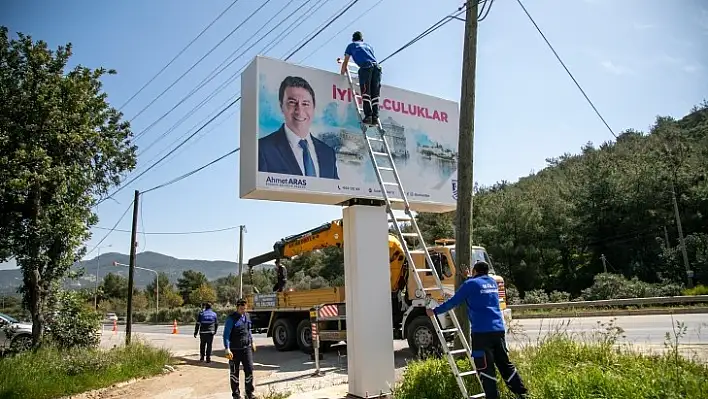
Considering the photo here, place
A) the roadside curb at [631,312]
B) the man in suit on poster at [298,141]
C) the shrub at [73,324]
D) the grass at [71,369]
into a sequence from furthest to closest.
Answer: the roadside curb at [631,312] < the shrub at [73,324] < the grass at [71,369] < the man in suit on poster at [298,141]

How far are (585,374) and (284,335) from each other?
43.0ft

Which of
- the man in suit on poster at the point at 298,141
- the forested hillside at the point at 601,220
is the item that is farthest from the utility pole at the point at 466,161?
the forested hillside at the point at 601,220

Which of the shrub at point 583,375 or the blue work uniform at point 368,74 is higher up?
the blue work uniform at point 368,74

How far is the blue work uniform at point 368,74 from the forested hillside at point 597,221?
34.5 m

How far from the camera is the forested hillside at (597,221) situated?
4347 cm

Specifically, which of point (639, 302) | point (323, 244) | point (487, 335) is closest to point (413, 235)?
point (487, 335)

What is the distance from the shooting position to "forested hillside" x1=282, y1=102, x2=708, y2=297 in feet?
143

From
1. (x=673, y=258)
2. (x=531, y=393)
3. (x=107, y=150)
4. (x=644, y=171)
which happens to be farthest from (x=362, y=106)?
(x=644, y=171)

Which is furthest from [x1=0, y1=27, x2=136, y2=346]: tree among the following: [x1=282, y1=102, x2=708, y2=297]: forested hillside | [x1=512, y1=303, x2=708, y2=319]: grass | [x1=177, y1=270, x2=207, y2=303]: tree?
[x1=177, y1=270, x2=207, y2=303]: tree

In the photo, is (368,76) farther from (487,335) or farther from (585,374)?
(585,374)

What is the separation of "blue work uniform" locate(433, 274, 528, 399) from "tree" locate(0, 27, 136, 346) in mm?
11852

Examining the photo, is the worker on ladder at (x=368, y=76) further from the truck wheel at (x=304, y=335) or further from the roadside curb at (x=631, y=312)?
the roadside curb at (x=631, y=312)

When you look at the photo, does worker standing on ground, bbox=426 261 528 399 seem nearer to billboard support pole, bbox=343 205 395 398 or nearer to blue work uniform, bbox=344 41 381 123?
billboard support pole, bbox=343 205 395 398

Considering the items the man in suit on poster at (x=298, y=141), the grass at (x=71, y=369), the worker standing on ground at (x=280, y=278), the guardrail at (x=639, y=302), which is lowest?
the grass at (x=71, y=369)
